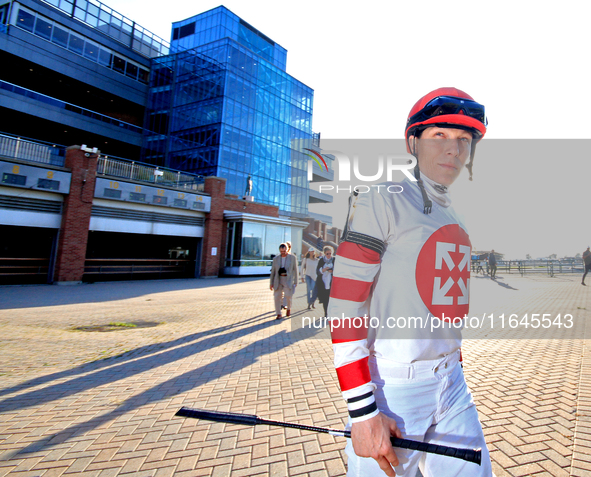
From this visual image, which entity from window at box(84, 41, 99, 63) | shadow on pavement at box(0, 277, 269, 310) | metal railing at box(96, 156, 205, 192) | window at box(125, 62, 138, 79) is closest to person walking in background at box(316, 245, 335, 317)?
shadow on pavement at box(0, 277, 269, 310)

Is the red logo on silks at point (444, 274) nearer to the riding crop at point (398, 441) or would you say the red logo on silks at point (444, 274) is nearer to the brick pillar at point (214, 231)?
the riding crop at point (398, 441)

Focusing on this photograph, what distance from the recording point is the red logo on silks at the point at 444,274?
1417 millimetres

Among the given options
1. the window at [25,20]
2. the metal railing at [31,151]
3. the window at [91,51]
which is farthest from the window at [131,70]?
the metal railing at [31,151]

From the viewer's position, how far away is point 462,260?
1.55 meters

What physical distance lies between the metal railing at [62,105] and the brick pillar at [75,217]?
12971 mm

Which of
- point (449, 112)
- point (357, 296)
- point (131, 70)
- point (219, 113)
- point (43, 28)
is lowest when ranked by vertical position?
point (357, 296)

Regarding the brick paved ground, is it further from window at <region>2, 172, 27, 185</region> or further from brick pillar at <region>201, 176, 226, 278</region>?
brick pillar at <region>201, 176, 226, 278</region>

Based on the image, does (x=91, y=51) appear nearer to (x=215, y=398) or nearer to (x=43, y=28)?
(x=43, y=28)

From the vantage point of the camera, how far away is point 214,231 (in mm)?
21672

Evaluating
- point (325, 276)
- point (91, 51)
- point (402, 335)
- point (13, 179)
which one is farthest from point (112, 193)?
point (91, 51)

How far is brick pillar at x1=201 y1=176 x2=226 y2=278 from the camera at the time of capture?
21384mm

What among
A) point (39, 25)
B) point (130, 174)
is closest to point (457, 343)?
point (130, 174)

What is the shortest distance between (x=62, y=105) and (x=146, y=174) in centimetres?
1352

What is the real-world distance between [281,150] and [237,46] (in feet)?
36.5
